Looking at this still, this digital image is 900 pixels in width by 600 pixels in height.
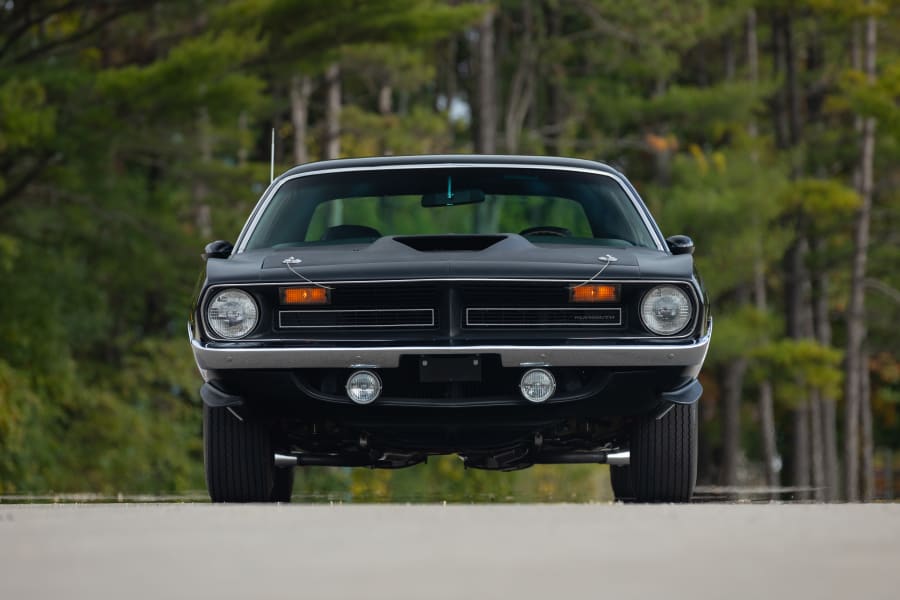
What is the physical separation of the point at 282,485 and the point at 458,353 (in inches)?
73.1

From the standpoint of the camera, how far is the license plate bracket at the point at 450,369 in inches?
308

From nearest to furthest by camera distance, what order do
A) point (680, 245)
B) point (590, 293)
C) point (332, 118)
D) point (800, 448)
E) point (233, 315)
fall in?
point (590, 293) → point (233, 315) → point (680, 245) → point (332, 118) → point (800, 448)

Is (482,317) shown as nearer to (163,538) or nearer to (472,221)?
(163,538)

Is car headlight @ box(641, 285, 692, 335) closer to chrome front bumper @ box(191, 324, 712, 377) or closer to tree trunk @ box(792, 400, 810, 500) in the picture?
chrome front bumper @ box(191, 324, 712, 377)

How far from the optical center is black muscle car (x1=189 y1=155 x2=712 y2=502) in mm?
7891

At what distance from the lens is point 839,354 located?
44125 millimetres

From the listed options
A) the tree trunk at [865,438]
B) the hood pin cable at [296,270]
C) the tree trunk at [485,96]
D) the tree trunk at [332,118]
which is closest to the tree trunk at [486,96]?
the tree trunk at [485,96]

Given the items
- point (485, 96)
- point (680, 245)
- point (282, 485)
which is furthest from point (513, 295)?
point (485, 96)

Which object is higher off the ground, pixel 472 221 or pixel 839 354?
pixel 472 221

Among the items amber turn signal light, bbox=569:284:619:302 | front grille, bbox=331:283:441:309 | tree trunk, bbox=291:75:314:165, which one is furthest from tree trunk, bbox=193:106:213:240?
amber turn signal light, bbox=569:284:619:302

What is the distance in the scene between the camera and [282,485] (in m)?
9.31

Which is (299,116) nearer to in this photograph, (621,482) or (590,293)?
(621,482)

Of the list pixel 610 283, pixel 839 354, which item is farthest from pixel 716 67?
pixel 610 283

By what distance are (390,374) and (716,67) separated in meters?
49.9
